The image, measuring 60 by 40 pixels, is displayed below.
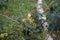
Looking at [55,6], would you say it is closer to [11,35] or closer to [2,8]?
[11,35]

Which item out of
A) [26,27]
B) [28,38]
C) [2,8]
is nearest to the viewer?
[26,27]

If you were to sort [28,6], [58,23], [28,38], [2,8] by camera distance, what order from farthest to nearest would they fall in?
[28,6]
[2,8]
[28,38]
[58,23]

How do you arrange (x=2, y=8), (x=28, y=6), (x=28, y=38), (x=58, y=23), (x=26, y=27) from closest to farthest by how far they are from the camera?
(x=58, y=23) → (x=26, y=27) → (x=28, y=38) → (x=2, y=8) → (x=28, y=6)

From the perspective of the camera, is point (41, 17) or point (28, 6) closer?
point (41, 17)

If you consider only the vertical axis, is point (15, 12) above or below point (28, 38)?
above

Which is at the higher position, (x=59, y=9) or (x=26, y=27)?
(x=59, y=9)

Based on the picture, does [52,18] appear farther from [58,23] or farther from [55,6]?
[55,6]

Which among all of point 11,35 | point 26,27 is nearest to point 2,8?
point 11,35

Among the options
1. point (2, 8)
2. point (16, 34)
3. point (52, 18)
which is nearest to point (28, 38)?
point (16, 34)

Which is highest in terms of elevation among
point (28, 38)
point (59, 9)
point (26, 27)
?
point (59, 9)
